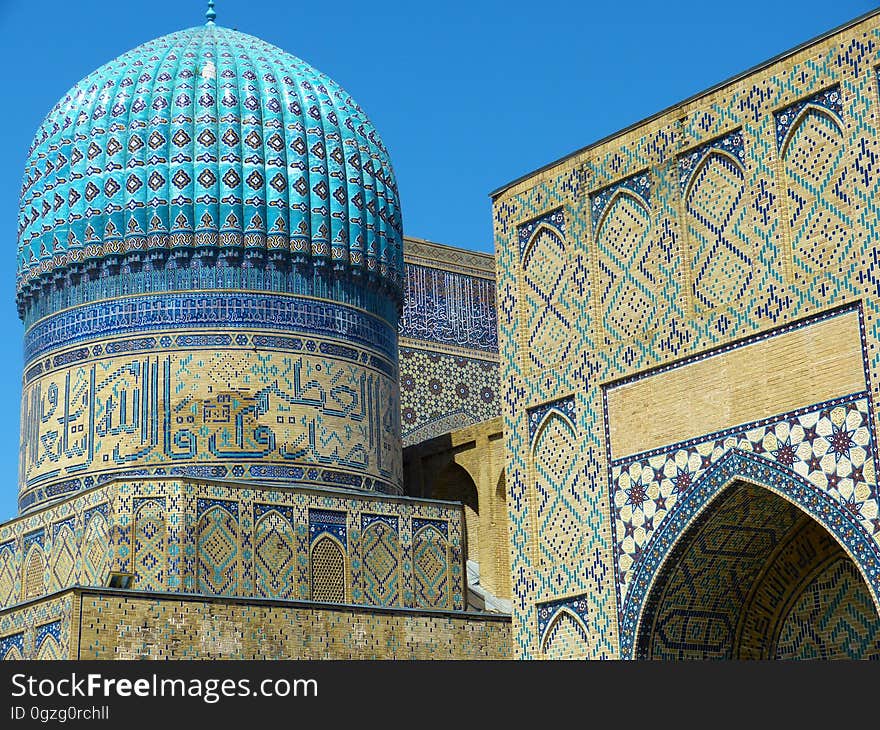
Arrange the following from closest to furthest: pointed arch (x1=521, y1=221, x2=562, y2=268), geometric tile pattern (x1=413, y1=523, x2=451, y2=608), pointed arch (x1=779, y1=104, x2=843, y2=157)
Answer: pointed arch (x1=779, y1=104, x2=843, y2=157) → pointed arch (x1=521, y1=221, x2=562, y2=268) → geometric tile pattern (x1=413, y1=523, x2=451, y2=608)

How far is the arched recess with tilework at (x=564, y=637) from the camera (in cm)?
905

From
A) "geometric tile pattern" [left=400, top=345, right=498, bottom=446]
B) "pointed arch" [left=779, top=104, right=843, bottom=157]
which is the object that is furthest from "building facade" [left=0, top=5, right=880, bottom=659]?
"geometric tile pattern" [left=400, top=345, right=498, bottom=446]

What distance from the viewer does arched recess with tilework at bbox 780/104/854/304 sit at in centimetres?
817

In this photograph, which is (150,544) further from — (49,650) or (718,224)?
(718,224)

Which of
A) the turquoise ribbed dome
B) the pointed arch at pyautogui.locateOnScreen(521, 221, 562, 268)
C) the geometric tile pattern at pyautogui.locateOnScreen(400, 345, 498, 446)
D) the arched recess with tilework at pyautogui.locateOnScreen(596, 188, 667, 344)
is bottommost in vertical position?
the arched recess with tilework at pyautogui.locateOnScreen(596, 188, 667, 344)

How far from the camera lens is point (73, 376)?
11555 mm

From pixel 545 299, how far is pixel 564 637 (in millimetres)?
1842

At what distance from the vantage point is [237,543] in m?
10.4

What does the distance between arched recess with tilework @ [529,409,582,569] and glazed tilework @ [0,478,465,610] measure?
64.5 inches

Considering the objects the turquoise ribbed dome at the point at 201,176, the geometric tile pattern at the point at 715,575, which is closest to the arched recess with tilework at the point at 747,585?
the geometric tile pattern at the point at 715,575

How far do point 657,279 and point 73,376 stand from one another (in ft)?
14.3

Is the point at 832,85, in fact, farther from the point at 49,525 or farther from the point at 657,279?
the point at 49,525

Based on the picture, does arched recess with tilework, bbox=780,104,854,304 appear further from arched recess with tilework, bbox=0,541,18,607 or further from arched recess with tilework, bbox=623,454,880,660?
arched recess with tilework, bbox=0,541,18,607

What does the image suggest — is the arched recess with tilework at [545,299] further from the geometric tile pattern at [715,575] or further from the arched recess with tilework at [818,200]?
the arched recess with tilework at [818,200]
